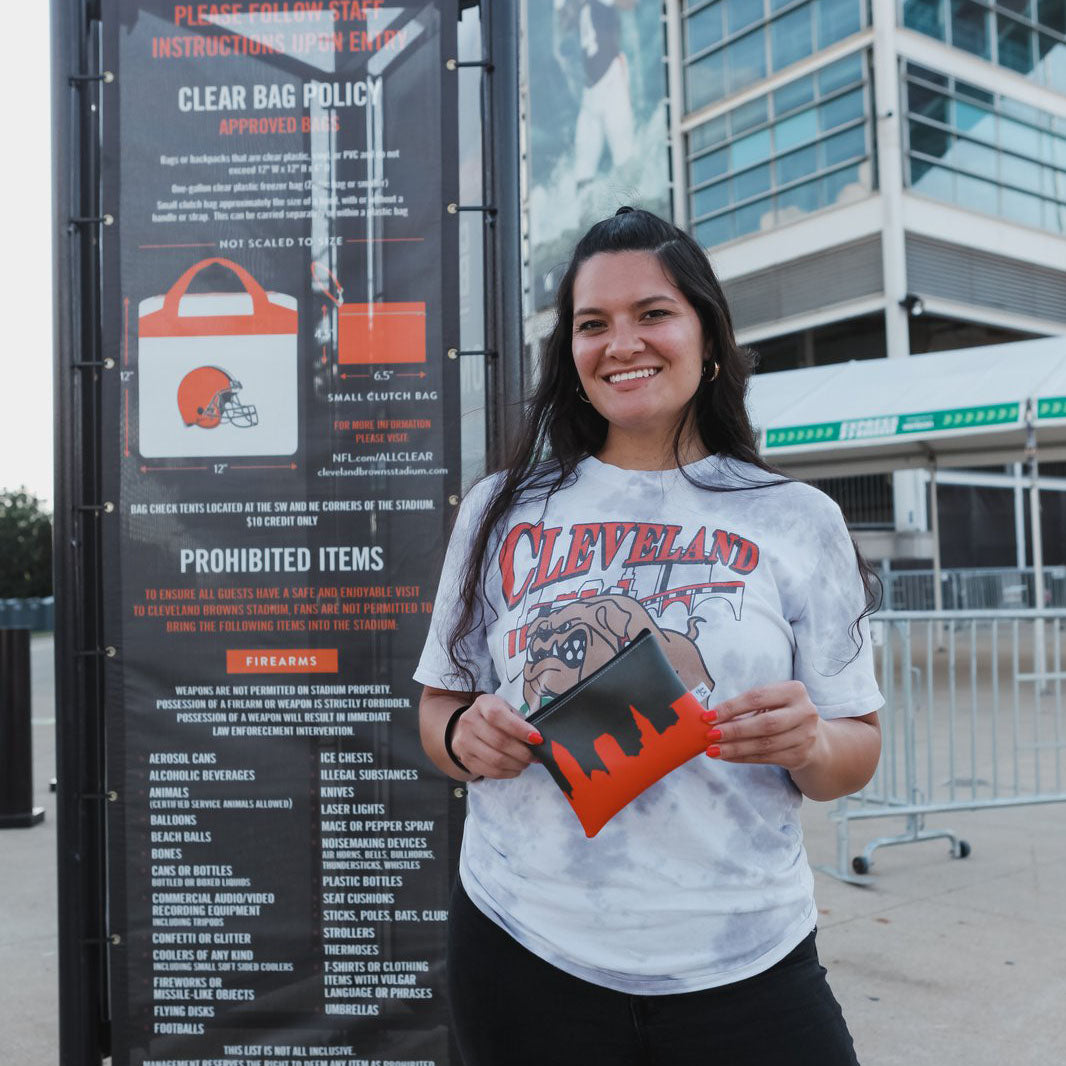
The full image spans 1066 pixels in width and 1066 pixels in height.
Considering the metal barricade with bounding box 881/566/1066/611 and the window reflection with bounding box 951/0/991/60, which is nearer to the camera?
the metal barricade with bounding box 881/566/1066/611

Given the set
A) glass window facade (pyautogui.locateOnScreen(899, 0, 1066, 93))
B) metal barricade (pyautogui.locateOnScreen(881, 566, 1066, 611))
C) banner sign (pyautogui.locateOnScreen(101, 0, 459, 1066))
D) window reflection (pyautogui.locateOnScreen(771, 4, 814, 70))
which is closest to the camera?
banner sign (pyautogui.locateOnScreen(101, 0, 459, 1066))

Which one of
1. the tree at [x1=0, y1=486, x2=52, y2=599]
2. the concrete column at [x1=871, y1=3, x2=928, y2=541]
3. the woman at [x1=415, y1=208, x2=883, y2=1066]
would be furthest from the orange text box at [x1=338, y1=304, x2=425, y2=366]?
the tree at [x1=0, y1=486, x2=52, y2=599]

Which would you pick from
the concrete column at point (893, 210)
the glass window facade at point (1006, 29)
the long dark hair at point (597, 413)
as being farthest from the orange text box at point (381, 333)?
the glass window facade at point (1006, 29)

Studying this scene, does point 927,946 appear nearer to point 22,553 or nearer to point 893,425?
point 893,425

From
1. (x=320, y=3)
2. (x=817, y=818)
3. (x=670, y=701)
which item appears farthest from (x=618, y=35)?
(x=670, y=701)

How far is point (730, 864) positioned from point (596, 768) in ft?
0.81

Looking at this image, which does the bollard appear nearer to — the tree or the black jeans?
the black jeans

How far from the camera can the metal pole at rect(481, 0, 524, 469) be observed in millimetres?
2861

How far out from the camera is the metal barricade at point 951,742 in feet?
18.3

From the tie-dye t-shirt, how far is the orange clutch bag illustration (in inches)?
2.7

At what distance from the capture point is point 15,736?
668 centimetres

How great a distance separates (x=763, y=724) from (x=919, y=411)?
12713mm

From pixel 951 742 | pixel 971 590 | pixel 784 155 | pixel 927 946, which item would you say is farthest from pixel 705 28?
pixel 927 946

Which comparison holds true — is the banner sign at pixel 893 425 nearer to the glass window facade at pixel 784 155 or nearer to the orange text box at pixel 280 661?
the orange text box at pixel 280 661
